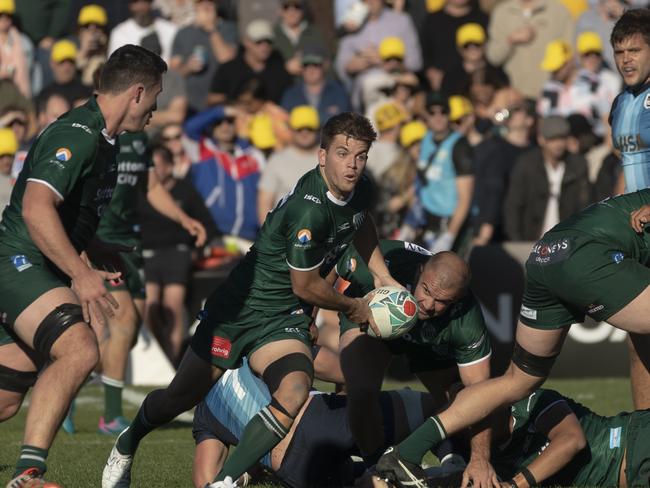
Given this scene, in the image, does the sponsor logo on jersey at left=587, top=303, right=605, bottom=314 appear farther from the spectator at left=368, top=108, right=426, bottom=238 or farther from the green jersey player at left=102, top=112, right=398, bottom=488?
the spectator at left=368, top=108, right=426, bottom=238

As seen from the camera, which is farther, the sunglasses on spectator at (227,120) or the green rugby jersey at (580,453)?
the sunglasses on spectator at (227,120)

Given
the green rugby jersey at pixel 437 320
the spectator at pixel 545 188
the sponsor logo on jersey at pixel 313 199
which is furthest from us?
the spectator at pixel 545 188

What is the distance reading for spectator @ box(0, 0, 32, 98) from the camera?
16359 mm

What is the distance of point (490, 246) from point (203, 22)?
5.36m

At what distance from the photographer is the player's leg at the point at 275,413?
7.15m

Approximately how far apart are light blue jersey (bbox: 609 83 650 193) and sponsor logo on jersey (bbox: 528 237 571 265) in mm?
1440

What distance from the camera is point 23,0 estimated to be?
17391mm

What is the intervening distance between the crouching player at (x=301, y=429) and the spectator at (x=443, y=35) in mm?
9150

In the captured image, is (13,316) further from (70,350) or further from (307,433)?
(307,433)

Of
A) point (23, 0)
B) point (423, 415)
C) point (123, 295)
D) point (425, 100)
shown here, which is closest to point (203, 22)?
point (23, 0)

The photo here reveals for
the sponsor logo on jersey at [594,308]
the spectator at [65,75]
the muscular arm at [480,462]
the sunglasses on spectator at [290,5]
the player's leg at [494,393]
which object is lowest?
the muscular arm at [480,462]

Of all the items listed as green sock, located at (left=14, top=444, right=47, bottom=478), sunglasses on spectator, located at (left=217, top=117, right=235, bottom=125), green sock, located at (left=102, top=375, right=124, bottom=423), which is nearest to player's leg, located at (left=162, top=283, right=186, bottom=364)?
sunglasses on spectator, located at (left=217, top=117, right=235, bottom=125)

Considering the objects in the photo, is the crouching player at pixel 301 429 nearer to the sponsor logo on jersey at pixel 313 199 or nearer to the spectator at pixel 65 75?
the sponsor logo on jersey at pixel 313 199

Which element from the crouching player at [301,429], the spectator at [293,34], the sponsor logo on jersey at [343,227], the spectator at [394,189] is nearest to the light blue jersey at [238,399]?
the crouching player at [301,429]
